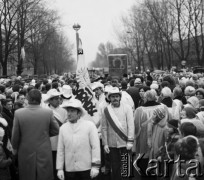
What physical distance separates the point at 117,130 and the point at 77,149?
1.81 m

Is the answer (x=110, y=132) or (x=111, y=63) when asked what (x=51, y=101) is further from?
(x=111, y=63)

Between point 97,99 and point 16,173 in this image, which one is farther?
point 97,99

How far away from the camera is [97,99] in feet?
31.6

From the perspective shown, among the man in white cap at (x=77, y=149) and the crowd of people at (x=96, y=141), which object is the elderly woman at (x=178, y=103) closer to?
the crowd of people at (x=96, y=141)

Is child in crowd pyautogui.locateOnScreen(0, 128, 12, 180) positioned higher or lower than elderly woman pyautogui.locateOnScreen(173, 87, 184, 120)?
lower

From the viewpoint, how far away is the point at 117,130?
714cm

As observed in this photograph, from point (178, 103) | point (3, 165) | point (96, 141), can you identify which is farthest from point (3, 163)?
point (178, 103)

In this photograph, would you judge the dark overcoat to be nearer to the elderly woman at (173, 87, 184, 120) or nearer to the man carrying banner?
the man carrying banner

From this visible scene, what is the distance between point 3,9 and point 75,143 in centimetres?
3182

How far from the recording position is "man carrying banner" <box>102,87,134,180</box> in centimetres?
712

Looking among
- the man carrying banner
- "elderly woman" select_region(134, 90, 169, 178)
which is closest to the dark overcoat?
the man carrying banner

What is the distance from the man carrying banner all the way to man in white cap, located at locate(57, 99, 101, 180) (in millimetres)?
1608

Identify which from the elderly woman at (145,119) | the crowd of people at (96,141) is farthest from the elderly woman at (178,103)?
the elderly woman at (145,119)

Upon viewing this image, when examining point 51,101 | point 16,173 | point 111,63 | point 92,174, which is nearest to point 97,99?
point 51,101
